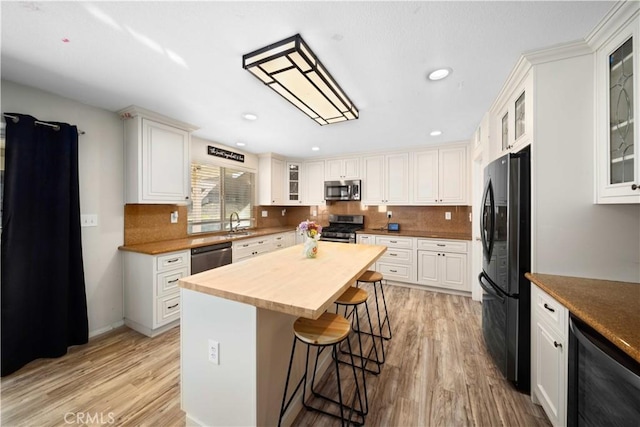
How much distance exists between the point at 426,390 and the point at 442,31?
96.1 inches

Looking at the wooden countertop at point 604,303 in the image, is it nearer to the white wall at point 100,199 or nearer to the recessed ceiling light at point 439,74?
the recessed ceiling light at point 439,74

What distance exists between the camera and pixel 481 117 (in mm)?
2756

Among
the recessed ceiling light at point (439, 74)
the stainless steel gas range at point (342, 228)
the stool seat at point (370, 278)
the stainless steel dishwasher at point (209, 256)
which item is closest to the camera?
the recessed ceiling light at point (439, 74)

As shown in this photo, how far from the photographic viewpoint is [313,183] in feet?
16.7

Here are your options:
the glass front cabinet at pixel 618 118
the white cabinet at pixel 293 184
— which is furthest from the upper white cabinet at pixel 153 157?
the glass front cabinet at pixel 618 118

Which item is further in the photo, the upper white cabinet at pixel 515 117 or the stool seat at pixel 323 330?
the upper white cabinet at pixel 515 117

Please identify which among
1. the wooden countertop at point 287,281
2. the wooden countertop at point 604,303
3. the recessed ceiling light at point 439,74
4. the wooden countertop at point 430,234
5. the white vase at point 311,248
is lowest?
the wooden countertop at point 604,303

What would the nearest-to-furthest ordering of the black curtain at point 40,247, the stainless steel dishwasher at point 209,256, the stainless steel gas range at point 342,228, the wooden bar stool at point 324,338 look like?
the wooden bar stool at point 324,338, the black curtain at point 40,247, the stainless steel dishwasher at point 209,256, the stainless steel gas range at point 342,228

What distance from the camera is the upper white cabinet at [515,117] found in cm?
168

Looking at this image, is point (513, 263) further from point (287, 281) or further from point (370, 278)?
point (287, 281)

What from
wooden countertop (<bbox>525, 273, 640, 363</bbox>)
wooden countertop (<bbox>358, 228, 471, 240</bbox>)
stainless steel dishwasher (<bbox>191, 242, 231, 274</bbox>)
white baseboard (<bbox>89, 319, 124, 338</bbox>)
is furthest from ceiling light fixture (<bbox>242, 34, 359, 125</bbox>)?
white baseboard (<bbox>89, 319, 124, 338</bbox>)

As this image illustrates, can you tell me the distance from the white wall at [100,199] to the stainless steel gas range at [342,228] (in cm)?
305

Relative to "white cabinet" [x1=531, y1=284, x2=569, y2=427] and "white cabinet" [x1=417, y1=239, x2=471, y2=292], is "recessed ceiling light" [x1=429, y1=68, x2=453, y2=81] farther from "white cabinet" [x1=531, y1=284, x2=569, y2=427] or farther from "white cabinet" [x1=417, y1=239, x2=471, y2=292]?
"white cabinet" [x1=417, y1=239, x2=471, y2=292]

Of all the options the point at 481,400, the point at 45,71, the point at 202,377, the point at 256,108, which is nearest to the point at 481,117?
the point at 256,108
